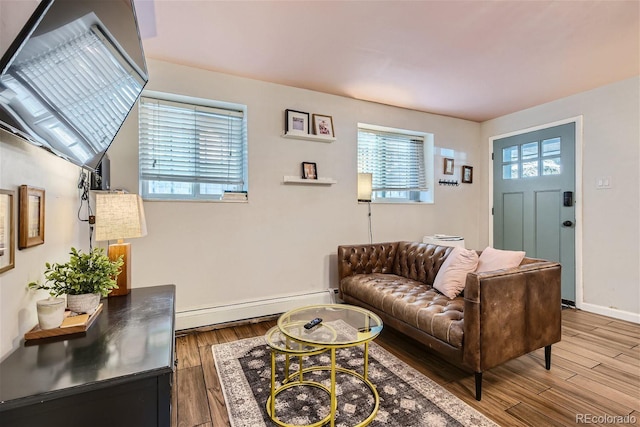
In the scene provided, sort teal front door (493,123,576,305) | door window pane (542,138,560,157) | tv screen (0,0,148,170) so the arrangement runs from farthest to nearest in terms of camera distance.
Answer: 1. door window pane (542,138,560,157)
2. teal front door (493,123,576,305)
3. tv screen (0,0,148,170)

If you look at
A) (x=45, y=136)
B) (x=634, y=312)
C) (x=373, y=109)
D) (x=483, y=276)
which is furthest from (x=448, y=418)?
(x=373, y=109)

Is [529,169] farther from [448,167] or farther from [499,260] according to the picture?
[499,260]

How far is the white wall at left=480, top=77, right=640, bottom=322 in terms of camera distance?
116 inches

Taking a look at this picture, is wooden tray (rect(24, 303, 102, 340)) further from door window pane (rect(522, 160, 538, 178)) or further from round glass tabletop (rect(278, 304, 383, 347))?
door window pane (rect(522, 160, 538, 178))

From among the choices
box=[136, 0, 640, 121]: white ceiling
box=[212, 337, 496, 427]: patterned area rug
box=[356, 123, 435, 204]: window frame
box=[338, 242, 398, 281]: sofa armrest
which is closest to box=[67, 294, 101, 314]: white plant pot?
box=[212, 337, 496, 427]: patterned area rug

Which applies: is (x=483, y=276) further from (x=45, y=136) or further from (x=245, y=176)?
(x=245, y=176)

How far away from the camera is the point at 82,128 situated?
1.21 meters

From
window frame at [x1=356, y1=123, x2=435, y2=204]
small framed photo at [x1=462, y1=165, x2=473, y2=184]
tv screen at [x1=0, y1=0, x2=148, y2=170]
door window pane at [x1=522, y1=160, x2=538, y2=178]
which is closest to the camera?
tv screen at [x1=0, y1=0, x2=148, y2=170]

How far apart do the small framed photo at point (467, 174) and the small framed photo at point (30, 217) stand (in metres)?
4.45

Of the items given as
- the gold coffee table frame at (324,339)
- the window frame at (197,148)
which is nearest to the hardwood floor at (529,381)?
the gold coffee table frame at (324,339)

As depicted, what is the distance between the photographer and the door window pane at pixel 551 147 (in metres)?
3.53

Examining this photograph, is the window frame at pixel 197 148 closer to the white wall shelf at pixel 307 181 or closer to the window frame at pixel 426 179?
the white wall shelf at pixel 307 181

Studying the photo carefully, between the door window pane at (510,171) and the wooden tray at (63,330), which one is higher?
the door window pane at (510,171)

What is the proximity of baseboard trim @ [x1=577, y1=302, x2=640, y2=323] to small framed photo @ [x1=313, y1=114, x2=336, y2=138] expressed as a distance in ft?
11.0
